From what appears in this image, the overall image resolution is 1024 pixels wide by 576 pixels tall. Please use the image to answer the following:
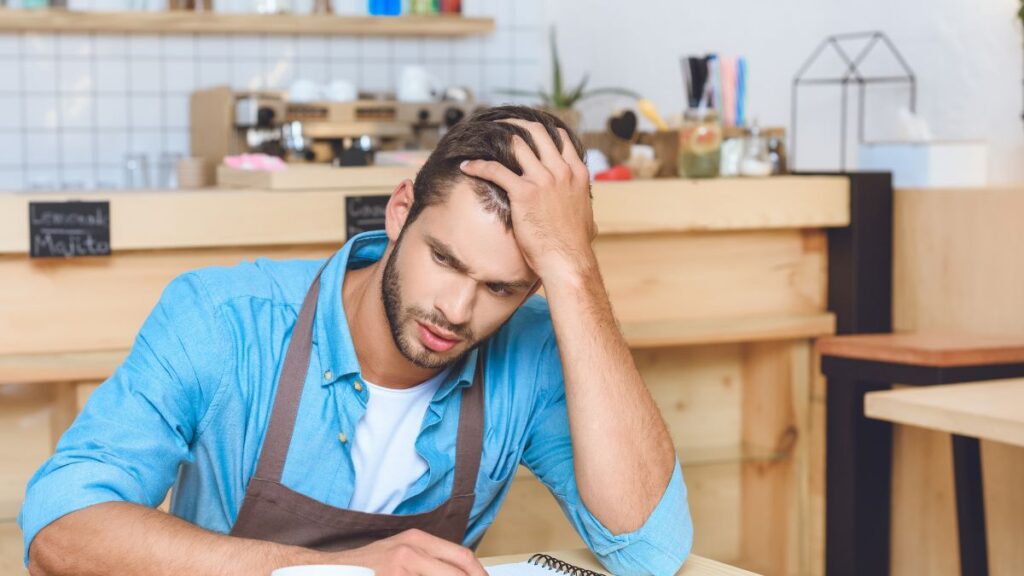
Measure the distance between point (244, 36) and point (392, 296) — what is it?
343 cm

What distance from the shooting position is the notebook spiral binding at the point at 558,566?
1.27 metres

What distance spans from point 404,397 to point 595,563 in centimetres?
30

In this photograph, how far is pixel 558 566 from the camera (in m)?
1.29

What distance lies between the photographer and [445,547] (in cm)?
116

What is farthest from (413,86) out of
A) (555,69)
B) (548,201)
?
(548,201)

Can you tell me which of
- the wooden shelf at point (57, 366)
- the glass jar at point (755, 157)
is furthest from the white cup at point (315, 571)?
the glass jar at point (755, 157)

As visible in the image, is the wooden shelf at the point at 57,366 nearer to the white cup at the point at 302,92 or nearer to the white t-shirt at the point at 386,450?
the white t-shirt at the point at 386,450

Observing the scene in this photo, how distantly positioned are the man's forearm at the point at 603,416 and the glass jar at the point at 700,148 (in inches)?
54.5

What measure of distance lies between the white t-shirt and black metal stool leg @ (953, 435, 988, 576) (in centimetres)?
109

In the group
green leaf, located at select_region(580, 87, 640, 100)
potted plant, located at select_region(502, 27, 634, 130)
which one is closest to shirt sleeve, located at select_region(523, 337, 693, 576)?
potted plant, located at select_region(502, 27, 634, 130)

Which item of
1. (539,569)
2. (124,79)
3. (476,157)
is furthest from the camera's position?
(124,79)

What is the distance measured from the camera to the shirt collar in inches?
57.0

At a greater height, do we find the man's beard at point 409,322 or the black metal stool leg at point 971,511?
the man's beard at point 409,322

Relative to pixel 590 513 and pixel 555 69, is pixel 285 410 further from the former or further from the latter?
pixel 555 69
